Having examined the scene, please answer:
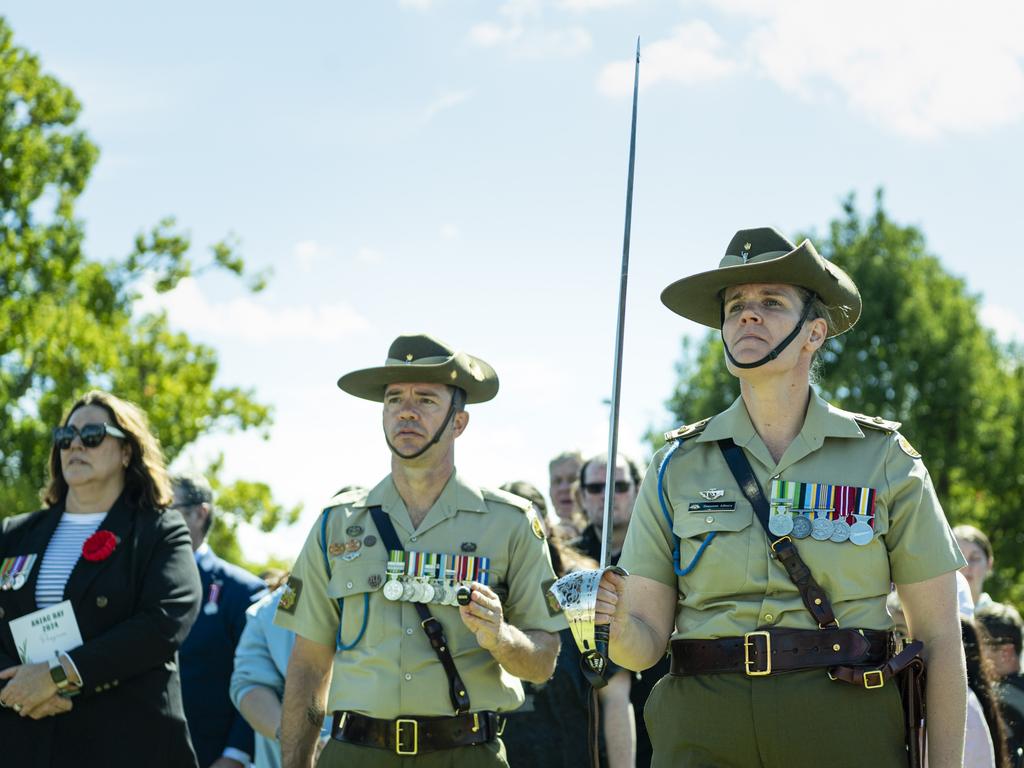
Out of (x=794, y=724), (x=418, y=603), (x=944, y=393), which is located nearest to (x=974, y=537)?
(x=418, y=603)

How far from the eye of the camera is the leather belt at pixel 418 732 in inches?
200

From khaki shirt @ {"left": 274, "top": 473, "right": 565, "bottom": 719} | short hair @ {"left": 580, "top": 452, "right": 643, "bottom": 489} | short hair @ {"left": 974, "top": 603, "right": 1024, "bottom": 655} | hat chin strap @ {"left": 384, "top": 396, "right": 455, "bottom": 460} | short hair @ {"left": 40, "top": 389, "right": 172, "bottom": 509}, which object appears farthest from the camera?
short hair @ {"left": 974, "top": 603, "right": 1024, "bottom": 655}

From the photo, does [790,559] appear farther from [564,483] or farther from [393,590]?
[564,483]

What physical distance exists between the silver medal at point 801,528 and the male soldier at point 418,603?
124 centimetres

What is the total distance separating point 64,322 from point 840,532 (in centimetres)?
1633

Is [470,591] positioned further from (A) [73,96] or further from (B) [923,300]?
(B) [923,300]

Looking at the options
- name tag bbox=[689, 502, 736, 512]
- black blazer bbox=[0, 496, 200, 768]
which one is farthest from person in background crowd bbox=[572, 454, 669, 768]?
name tag bbox=[689, 502, 736, 512]

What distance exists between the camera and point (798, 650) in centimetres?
397

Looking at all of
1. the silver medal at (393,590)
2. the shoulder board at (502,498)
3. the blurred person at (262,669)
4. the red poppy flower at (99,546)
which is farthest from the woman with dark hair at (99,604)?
the shoulder board at (502,498)

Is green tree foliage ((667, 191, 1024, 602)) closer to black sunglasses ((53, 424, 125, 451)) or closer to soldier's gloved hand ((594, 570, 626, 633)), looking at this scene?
black sunglasses ((53, 424, 125, 451))

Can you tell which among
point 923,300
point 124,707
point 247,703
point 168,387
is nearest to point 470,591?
point 124,707

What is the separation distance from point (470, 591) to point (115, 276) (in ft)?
57.3

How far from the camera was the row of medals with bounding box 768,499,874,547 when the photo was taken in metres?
4.06

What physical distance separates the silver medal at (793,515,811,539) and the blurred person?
138 inches
